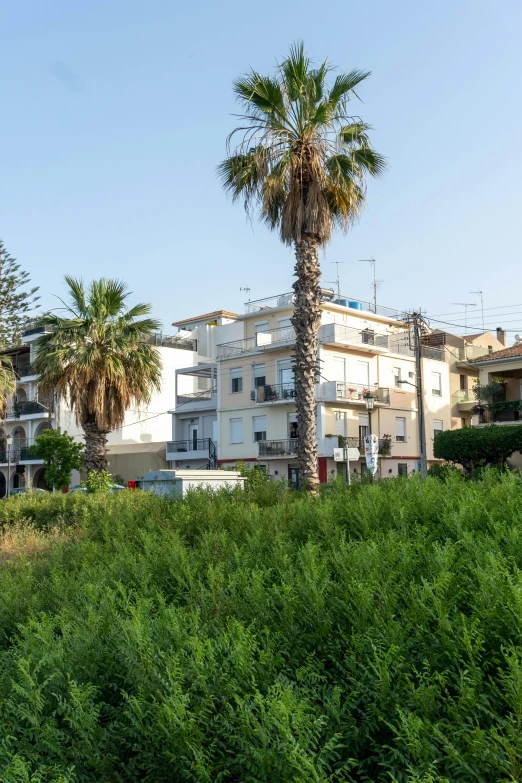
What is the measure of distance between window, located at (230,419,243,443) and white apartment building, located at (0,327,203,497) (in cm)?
630

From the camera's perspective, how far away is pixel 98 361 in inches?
1039

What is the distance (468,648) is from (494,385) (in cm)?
3844

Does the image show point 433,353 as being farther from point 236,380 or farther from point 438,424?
point 236,380

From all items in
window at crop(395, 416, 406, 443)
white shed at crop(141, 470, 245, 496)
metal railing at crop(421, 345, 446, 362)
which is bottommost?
white shed at crop(141, 470, 245, 496)

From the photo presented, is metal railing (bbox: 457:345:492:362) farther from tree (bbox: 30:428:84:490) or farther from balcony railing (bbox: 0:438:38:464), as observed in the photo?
balcony railing (bbox: 0:438:38:464)

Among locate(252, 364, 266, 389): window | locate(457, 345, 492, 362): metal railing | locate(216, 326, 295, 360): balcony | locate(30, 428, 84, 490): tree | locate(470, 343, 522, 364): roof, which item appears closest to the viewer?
locate(30, 428, 84, 490): tree

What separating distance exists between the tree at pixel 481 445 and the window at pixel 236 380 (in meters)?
17.1

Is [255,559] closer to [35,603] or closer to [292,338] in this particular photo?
[35,603]

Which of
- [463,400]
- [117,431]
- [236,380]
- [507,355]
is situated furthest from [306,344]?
[117,431]

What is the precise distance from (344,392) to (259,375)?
5905 millimetres

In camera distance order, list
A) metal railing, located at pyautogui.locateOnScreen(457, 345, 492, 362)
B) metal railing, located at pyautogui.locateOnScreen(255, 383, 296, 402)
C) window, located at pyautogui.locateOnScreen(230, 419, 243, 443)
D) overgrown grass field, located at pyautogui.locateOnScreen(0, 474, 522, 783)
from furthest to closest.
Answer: metal railing, located at pyautogui.locateOnScreen(457, 345, 492, 362)
window, located at pyautogui.locateOnScreen(230, 419, 243, 443)
metal railing, located at pyautogui.locateOnScreen(255, 383, 296, 402)
overgrown grass field, located at pyautogui.locateOnScreen(0, 474, 522, 783)

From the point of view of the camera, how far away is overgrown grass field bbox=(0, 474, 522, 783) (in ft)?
11.0

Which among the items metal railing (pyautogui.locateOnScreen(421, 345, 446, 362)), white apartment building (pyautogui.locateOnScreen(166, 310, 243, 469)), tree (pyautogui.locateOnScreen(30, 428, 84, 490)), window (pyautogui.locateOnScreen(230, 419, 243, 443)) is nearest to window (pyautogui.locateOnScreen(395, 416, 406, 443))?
metal railing (pyautogui.locateOnScreen(421, 345, 446, 362))

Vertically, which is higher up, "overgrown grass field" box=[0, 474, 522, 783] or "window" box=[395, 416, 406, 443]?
"window" box=[395, 416, 406, 443]
